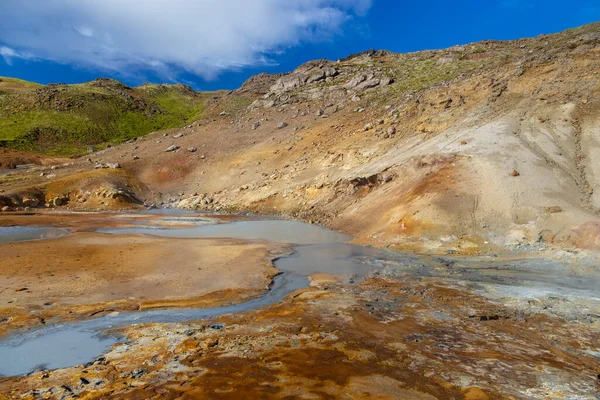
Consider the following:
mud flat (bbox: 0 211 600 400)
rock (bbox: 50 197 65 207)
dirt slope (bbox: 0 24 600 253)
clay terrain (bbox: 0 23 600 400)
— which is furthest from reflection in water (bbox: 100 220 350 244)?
rock (bbox: 50 197 65 207)

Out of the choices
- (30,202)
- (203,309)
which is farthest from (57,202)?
(203,309)

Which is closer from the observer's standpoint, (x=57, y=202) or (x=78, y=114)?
(x=57, y=202)

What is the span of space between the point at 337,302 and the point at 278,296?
1.63 m

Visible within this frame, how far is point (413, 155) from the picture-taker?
2422 centimetres

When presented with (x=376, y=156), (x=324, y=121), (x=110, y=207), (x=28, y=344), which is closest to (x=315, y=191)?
(x=376, y=156)

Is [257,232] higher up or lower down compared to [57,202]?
lower down

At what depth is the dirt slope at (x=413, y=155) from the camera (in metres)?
17.4

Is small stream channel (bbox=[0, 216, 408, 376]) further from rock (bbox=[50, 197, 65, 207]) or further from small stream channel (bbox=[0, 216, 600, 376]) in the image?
rock (bbox=[50, 197, 65, 207])

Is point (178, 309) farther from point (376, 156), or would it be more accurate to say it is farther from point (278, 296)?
point (376, 156)

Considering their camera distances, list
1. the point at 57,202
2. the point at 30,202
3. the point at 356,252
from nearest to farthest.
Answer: the point at 356,252
the point at 30,202
the point at 57,202

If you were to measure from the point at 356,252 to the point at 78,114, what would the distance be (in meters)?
59.8

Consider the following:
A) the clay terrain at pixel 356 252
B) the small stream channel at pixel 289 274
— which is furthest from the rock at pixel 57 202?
the small stream channel at pixel 289 274

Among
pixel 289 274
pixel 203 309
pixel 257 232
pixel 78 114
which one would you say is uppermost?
pixel 78 114

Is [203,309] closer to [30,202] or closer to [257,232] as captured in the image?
[257,232]
